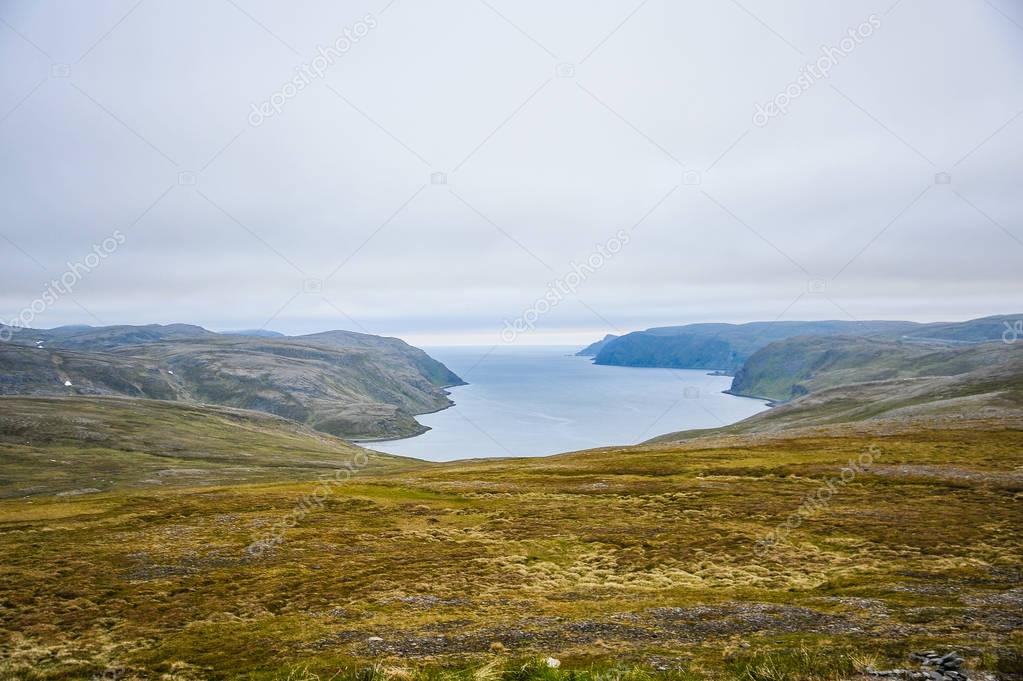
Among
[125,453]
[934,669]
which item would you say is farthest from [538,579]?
[125,453]

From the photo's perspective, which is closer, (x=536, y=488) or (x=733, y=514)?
(x=733, y=514)

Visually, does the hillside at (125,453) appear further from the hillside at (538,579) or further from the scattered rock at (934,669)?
the scattered rock at (934,669)

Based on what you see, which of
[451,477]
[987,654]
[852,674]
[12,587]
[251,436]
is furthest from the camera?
[251,436]

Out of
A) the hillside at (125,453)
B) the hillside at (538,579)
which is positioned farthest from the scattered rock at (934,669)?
the hillside at (125,453)

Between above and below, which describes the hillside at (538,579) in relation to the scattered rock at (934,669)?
below

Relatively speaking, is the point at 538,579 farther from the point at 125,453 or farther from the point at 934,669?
the point at 125,453

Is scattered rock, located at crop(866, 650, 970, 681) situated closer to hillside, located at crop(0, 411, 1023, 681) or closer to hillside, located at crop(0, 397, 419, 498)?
hillside, located at crop(0, 411, 1023, 681)

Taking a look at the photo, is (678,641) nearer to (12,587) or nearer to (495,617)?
(495,617)

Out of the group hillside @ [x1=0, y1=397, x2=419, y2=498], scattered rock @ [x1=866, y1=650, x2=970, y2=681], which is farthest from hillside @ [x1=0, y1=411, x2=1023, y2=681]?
hillside @ [x1=0, y1=397, x2=419, y2=498]

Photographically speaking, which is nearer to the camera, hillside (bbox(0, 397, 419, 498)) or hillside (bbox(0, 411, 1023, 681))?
hillside (bbox(0, 411, 1023, 681))

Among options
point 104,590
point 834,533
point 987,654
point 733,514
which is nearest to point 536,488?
point 733,514

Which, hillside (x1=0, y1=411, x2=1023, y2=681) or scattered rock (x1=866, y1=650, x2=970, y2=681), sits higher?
scattered rock (x1=866, y1=650, x2=970, y2=681)
